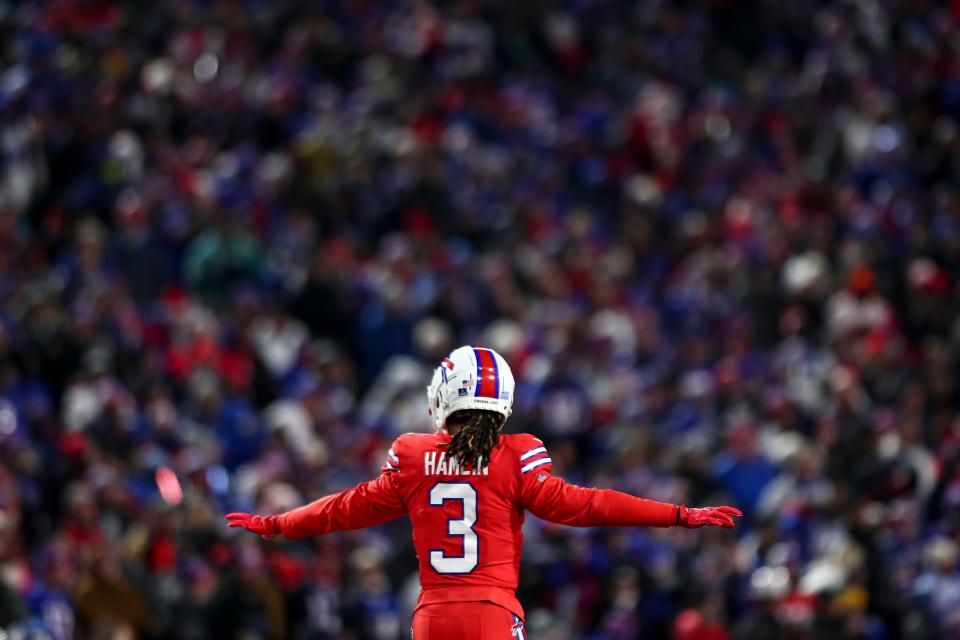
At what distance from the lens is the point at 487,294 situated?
19125mm

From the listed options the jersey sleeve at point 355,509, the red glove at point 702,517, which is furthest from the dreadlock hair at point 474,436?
the red glove at point 702,517

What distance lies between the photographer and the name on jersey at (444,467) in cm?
791

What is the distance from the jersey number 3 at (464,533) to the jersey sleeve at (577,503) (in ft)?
0.78

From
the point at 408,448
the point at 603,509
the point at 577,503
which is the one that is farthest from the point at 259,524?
the point at 603,509

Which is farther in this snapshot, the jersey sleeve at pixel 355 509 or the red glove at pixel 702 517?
the jersey sleeve at pixel 355 509

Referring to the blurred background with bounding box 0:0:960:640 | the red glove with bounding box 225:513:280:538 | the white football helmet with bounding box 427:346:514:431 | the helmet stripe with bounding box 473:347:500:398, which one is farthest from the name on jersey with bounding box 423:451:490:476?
the blurred background with bounding box 0:0:960:640

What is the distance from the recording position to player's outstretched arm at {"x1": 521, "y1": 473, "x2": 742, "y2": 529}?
25.5 ft

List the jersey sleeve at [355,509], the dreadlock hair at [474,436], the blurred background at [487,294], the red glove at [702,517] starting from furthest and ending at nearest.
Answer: the blurred background at [487,294] < the jersey sleeve at [355,509] < the dreadlock hair at [474,436] < the red glove at [702,517]

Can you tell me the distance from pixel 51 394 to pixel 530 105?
328 inches

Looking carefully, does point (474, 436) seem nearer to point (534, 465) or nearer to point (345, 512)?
point (534, 465)


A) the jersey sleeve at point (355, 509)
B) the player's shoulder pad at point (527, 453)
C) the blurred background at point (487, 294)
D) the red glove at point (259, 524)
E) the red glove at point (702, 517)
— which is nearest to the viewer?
the red glove at point (702, 517)

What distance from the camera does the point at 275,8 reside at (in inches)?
896

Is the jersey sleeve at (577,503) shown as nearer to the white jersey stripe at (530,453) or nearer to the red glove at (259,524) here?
the white jersey stripe at (530,453)

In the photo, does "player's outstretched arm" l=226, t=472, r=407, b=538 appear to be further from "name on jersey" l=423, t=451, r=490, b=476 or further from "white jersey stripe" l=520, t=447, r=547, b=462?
"white jersey stripe" l=520, t=447, r=547, b=462
